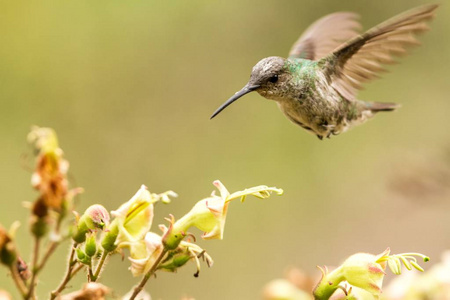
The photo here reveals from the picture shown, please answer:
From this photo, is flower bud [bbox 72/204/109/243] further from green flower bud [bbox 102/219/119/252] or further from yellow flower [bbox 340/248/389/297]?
yellow flower [bbox 340/248/389/297]

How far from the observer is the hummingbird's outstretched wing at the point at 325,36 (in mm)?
4582

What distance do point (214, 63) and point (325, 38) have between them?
3.00 metres

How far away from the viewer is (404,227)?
7.10m

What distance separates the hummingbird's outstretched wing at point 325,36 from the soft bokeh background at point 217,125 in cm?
237

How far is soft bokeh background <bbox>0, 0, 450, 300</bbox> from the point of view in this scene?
22.4 feet

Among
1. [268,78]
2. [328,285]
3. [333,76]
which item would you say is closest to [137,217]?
[328,285]

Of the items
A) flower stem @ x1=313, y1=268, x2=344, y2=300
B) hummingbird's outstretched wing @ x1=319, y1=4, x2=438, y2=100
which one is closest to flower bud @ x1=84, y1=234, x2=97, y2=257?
flower stem @ x1=313, y1=268, x2=344, y2=300

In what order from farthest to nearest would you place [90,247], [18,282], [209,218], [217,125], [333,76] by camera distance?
[217,125], [333,76], [209,218], [90,247], [18,282]

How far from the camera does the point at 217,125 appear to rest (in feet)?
24.6

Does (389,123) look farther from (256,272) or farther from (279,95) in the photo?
(279,95)

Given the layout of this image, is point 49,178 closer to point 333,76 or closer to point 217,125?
point 333,76

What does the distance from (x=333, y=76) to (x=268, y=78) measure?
541 mm

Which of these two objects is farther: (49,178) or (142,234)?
(142,234)

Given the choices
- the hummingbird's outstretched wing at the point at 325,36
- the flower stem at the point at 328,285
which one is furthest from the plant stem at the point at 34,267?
the hummingbird's outstretched wing at the point at 325,36
